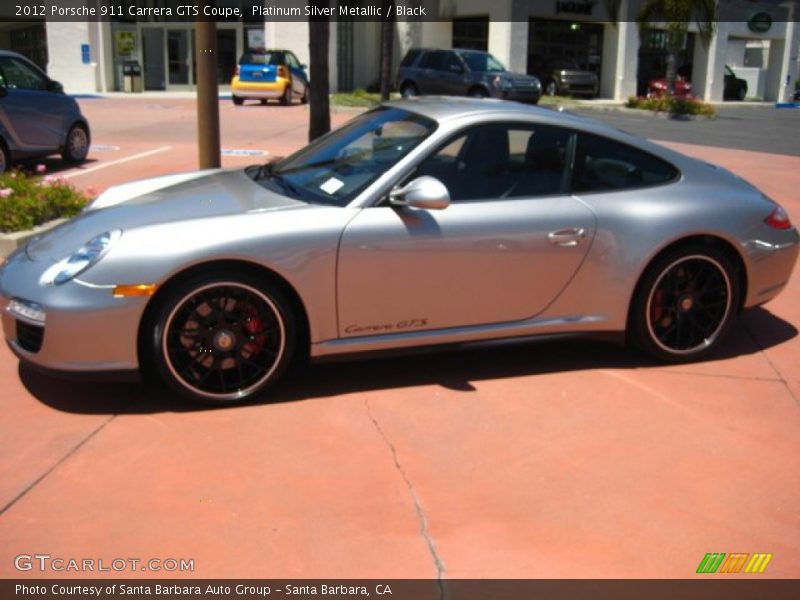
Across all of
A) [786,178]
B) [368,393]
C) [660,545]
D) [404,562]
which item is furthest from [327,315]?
[786,178]

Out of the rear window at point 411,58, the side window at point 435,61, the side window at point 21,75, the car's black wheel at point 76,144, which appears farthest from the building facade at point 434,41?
the side window at point 21,75

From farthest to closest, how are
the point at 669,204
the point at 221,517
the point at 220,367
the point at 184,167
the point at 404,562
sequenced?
the point at 184,167, the point at 669,204, the point at 220,367, the point at 221,517, the point at 404,562

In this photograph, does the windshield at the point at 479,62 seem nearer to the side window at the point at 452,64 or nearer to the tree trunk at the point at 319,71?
the side window at the point at 452,64

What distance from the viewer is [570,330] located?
15.2 ft

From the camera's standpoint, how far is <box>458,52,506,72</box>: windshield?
2578 centimetres

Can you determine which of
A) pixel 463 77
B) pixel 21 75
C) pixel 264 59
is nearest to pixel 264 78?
pixel 264 59

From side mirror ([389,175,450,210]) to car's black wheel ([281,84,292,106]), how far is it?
22.6 meters

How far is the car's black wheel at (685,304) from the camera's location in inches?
185

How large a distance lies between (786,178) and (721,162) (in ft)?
6.36

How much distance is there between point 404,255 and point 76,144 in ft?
30.2

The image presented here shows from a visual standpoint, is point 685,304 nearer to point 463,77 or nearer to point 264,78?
point 463,77

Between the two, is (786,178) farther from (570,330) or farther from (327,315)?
(327,315)

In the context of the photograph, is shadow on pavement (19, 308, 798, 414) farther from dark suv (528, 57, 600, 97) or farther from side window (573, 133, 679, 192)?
dark suv (528, 57, 600, 97)

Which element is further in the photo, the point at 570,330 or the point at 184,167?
the point at 184,167
